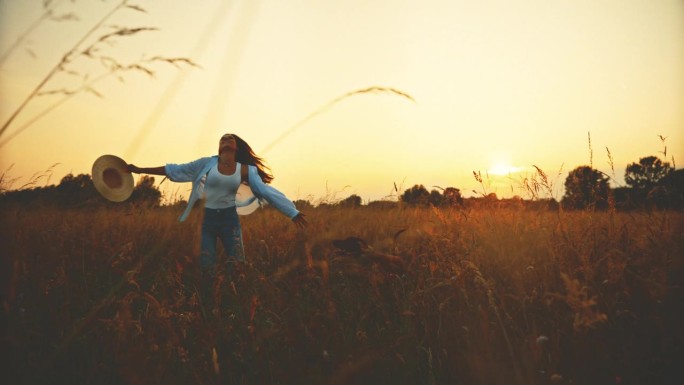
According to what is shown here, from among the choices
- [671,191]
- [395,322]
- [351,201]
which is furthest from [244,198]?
[671,191]

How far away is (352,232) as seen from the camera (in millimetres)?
4645

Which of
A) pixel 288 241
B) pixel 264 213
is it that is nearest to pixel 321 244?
pixel 288 241

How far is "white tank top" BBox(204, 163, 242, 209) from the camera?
188 inches

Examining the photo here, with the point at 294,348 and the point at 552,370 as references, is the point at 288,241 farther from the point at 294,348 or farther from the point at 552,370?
the point at 552,370

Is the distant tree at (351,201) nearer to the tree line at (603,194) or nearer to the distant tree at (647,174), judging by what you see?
the tree line at (603,194)

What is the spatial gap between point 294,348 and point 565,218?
2667 mm

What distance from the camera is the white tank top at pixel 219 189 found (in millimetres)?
4770

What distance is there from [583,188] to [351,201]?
4.42 m

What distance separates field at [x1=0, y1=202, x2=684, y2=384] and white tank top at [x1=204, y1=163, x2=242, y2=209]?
115cm

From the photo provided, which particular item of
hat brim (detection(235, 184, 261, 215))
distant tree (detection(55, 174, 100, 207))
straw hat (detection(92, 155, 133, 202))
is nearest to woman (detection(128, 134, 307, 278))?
hat brim (detection(235, 184, 261, 215))

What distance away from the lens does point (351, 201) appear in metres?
8.00

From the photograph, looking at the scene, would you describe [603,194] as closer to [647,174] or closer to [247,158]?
[647,174]

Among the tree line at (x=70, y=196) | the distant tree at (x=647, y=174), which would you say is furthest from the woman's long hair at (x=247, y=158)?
the distant tree at (x=647, y=174)

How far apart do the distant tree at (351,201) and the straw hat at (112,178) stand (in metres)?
3.89
